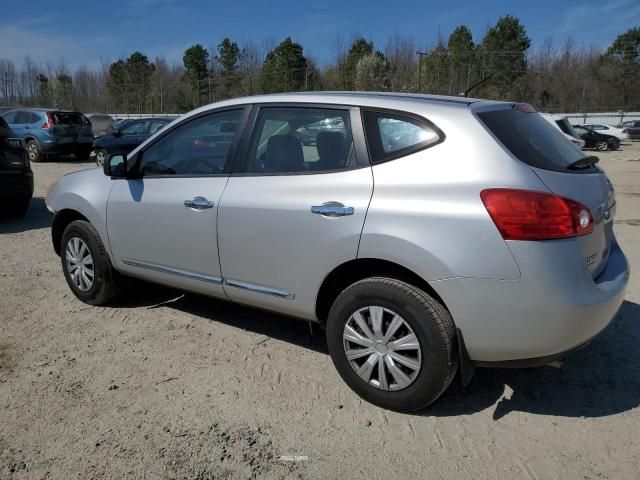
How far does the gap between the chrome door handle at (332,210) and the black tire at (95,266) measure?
2178 millimetres

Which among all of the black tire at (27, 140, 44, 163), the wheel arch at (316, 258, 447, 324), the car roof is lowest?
the wheel arch at (316, 258, 447, 324)

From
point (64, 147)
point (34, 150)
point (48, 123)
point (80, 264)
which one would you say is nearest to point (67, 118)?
point (48, 123)

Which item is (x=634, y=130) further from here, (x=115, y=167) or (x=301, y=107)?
(x=115, y=167)

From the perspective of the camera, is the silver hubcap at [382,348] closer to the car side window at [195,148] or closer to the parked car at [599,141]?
the car side window at [195,148]

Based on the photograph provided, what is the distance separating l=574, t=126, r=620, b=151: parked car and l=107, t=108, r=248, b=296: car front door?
28.1 meters

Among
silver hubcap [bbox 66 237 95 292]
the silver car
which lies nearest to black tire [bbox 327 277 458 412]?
the silver car

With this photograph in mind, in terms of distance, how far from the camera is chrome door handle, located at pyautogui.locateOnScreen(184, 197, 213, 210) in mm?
3548

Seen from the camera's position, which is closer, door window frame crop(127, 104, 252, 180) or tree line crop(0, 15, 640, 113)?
door window frame crop(127, 104, 252, 180)

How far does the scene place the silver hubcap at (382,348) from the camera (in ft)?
9.42

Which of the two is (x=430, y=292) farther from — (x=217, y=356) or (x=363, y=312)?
(x=217, y=356)

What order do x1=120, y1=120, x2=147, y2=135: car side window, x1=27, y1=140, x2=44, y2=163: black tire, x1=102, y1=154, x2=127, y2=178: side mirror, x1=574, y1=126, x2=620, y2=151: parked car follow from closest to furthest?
x1=102, y1=154, x2=127, y2=178: side mirror, x1=27, y1=140, x2=44, y2=163: black tire, x1=120, y1=120, x2=147, y2=135: car side window, x1=574, y1=126, x2=620, y2=151: parked car

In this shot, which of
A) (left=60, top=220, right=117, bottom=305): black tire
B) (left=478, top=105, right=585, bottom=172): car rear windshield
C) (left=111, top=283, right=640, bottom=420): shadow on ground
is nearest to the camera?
(left=478, top=105, right=585, bottom=172): car rear windshield

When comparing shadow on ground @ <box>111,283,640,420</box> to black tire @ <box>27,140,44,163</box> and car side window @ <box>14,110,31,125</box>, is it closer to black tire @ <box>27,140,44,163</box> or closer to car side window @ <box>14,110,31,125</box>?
black tire @ <box>27,140,44,163</box>

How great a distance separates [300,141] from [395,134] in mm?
671
